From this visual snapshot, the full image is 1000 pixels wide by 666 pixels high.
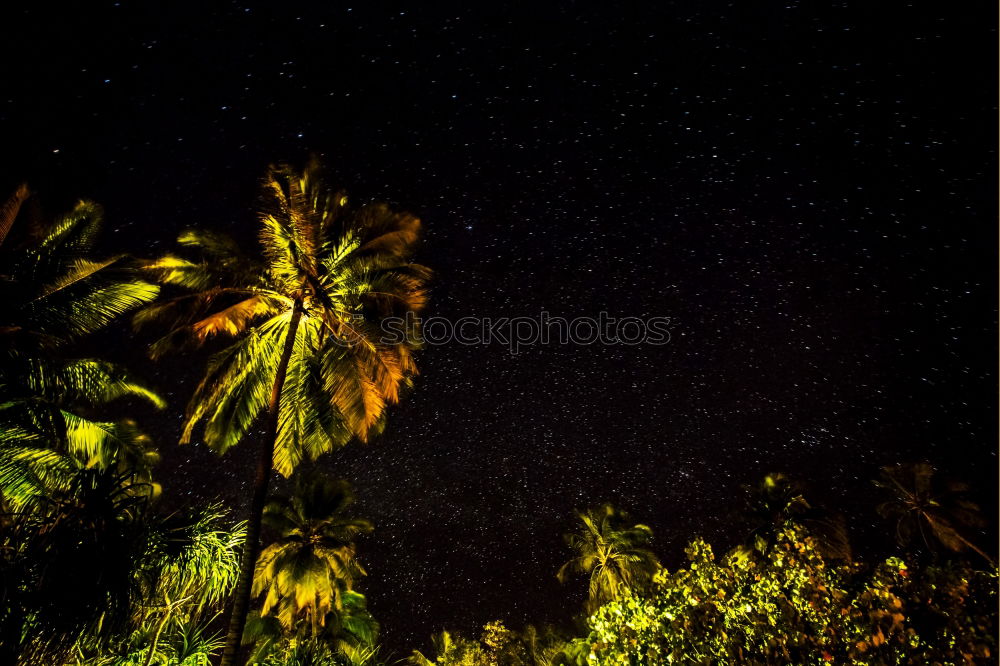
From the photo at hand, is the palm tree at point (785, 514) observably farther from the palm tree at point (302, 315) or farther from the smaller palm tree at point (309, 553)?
the palm tree at point (302, 315)

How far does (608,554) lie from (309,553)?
15992 millimetres

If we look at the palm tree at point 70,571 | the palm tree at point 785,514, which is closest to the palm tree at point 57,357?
the palm tree at point 70,571

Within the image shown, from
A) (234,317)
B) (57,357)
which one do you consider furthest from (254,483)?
(57,357)

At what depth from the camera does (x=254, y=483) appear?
9.02 meters

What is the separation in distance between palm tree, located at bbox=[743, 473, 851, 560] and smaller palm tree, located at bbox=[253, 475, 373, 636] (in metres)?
20.9

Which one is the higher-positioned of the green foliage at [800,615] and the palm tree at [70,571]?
the palm tree at [70,571]

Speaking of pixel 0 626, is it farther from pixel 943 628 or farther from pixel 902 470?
pixel 902 470

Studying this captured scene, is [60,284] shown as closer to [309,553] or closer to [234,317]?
[234,317]

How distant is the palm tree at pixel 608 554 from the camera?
24.0 m

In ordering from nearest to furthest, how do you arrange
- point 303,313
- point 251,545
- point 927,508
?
point 251,545 < point 303,313 < point 927,508

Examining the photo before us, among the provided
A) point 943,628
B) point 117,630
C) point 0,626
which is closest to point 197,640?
point 117,630

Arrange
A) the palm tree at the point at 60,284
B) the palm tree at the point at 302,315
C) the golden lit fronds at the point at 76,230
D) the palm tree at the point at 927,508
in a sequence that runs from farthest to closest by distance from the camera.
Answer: the palm tree at the point at 927,508 → the palm tree at the point at 302,315 → the golden lit fronds at the point at 76,230 → the palm tree at the point at 60,284

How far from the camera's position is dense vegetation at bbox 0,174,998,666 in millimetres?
4844

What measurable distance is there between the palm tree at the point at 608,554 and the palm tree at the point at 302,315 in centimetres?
1924
